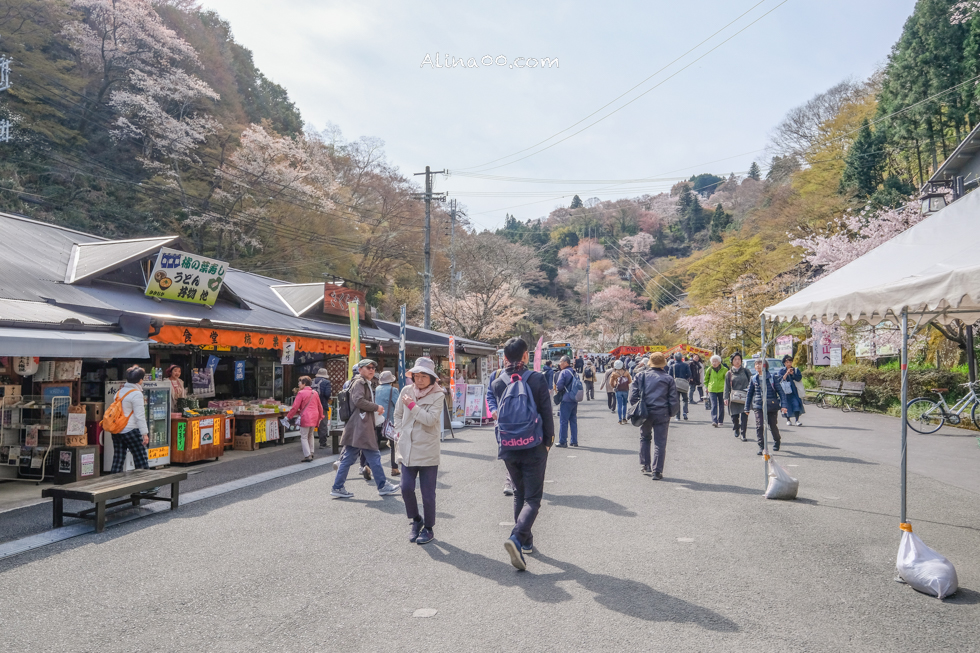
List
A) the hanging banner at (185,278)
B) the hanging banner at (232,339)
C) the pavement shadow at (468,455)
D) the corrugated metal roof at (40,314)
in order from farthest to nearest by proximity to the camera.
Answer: the hanging banner at (185,278) < the pavement shadow at (468,455) < the hanging banner at (232,339) < the corrugated metal roof at (40,314)

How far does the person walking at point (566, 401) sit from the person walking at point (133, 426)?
666cm

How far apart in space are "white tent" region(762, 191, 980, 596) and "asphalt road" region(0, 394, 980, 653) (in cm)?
98

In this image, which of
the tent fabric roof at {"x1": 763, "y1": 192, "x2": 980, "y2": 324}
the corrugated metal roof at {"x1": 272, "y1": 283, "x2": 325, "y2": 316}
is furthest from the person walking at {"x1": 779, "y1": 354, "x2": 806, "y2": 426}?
the corrugated metal roof at {"x1": 272, "y1": 283, "x2": 325, "y2": 316}

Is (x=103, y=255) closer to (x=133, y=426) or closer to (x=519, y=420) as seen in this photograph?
(x=133, y=426)

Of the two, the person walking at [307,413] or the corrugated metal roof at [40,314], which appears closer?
the corrugated metal roof at [40,314]

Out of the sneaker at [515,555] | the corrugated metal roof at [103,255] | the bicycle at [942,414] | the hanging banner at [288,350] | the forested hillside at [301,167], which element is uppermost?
the forested hillside at [301,167]

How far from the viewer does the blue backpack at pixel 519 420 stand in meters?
4.73

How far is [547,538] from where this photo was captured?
5.44 meters

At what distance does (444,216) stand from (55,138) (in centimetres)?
2510

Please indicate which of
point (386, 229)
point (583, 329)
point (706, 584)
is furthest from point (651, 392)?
point (583, 329)

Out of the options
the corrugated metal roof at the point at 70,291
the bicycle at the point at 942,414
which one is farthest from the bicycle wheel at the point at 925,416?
the corrugated metal roof at the point at 70,291

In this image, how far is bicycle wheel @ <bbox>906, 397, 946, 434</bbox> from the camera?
12.8 meters

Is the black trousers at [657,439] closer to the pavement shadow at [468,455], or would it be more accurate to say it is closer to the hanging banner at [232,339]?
the pavement shadow at [468,455]

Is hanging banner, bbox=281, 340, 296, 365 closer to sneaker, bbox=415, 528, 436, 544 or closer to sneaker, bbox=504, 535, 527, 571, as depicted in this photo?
sneaker, bbox=415, 528, 436, 544
